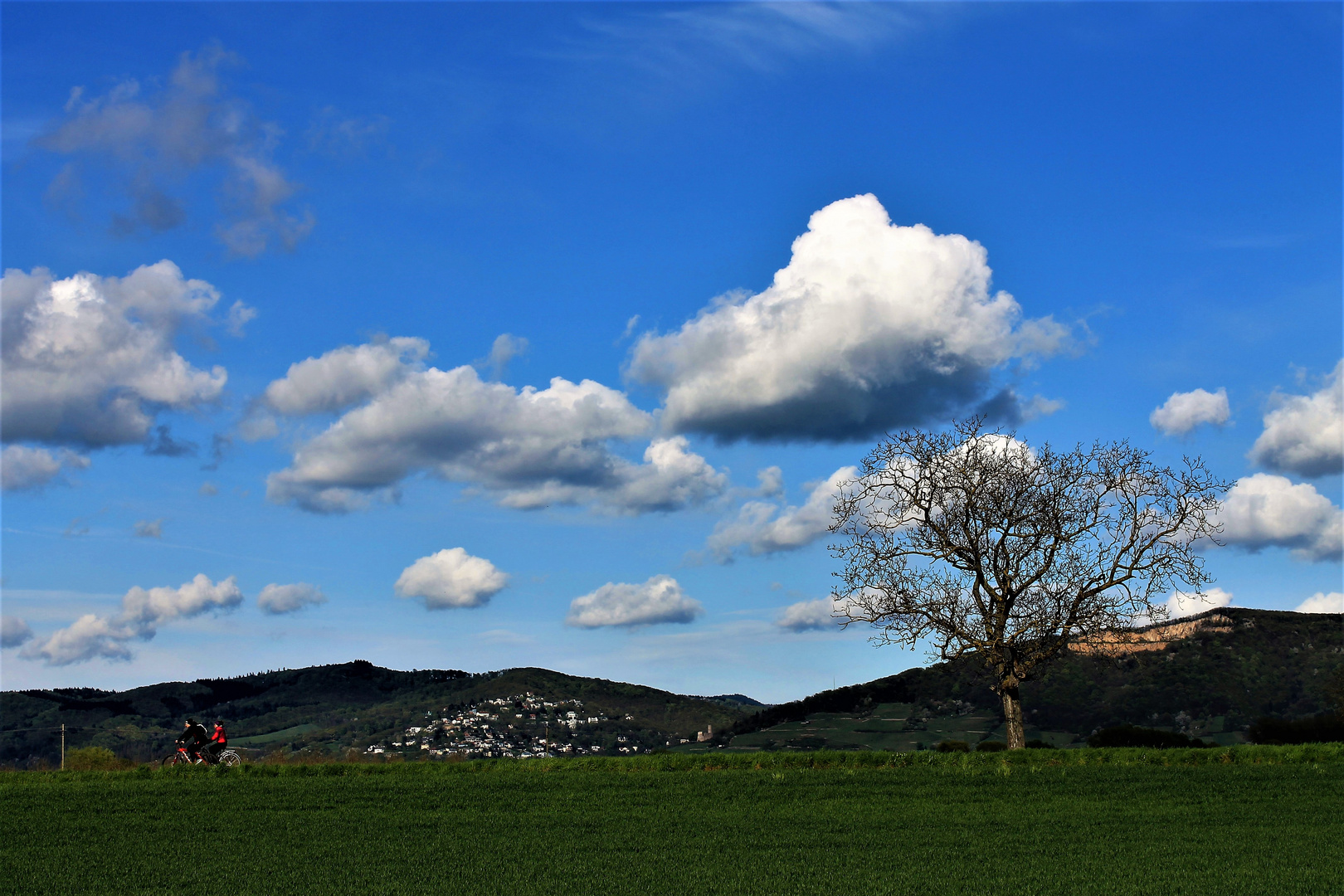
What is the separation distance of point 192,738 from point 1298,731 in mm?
38319

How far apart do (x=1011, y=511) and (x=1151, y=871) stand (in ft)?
59.1

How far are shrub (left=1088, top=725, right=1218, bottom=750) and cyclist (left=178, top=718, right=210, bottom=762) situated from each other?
28.9m

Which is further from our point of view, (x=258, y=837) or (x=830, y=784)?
(x=830, y=784)

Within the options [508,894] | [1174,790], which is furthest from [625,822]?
[1174,790]

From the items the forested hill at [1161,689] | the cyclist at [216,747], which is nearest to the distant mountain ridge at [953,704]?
the forested hill at [1161,689]

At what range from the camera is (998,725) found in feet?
172

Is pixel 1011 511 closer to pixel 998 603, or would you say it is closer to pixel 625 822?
pixel 998 603

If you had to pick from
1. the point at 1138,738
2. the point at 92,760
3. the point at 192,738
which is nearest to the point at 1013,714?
the point at 1138,738

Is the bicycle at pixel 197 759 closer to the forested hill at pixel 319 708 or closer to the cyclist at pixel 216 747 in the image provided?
the cyclist at pixel 216 747

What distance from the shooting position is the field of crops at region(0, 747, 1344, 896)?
14.4m

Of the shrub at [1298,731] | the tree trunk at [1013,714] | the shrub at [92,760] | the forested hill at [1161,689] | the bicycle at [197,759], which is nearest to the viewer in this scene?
the bicycle at [197,759]

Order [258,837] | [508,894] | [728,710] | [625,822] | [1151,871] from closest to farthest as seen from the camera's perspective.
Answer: [508,894] < [1151,871] < [258,837] < [625,822] < [728,710]

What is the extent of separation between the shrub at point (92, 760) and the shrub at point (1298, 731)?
39.7 meters

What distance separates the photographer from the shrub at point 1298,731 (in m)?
36.1
